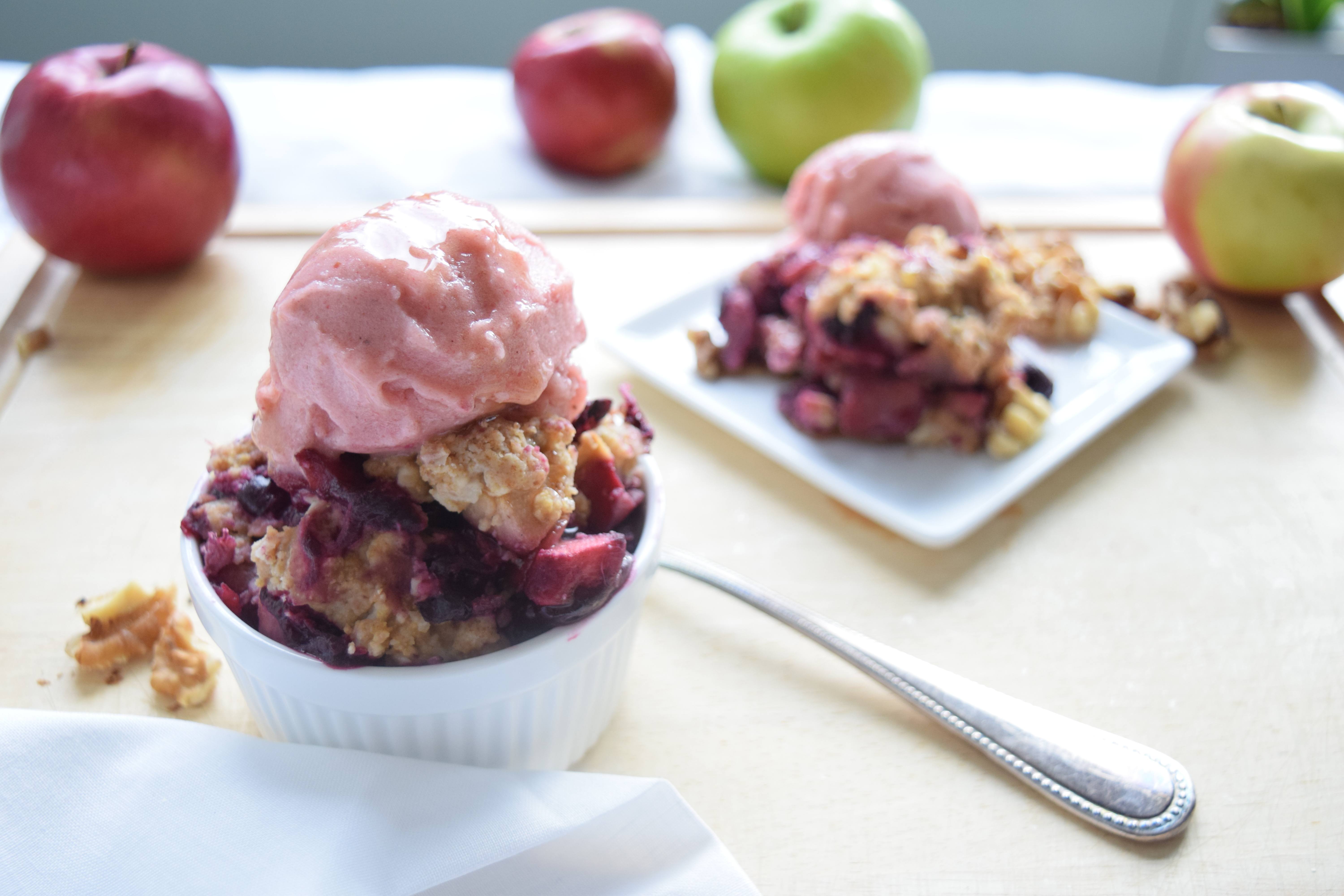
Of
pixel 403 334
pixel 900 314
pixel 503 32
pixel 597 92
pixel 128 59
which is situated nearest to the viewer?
pixel 403 334

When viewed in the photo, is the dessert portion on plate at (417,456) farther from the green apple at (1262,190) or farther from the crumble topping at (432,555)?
the green apple at (1262,190)

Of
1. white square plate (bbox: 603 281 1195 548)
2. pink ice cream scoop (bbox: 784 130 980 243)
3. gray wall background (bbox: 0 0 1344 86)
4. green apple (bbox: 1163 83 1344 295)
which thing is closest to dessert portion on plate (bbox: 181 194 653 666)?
white square plate (bbox: 603 281 1195 548)

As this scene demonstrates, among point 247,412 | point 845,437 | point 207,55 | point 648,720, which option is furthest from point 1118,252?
point 207,55

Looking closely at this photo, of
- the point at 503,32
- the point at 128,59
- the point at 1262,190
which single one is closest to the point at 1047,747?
the point at 1262,190

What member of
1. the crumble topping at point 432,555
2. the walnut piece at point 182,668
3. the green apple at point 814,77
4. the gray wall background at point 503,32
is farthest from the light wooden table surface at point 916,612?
the gray wall background at point 503,32

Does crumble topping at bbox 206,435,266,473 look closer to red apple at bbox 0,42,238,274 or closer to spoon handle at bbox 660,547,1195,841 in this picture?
spoon handle at bbox 660,547,1195,841

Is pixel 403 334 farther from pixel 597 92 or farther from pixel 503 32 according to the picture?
pixel 503 32
